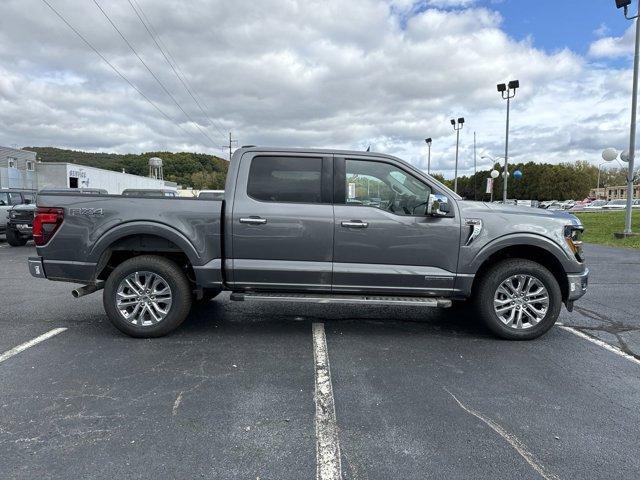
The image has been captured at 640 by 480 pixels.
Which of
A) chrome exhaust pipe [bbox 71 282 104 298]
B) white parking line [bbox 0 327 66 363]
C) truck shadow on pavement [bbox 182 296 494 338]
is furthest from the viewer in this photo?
truck shadow on pavement [bbox 182 296 494 338]

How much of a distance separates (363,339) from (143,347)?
2.29 m

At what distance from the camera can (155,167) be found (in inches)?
2960

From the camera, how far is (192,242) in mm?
4629

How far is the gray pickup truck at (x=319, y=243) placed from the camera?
15.1ft

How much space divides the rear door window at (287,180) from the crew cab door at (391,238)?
0.25 m

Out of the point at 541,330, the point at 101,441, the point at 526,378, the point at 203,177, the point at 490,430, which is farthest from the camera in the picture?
the point at 203,177

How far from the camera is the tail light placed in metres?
4.67

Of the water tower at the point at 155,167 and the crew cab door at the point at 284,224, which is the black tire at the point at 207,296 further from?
the water tower at the point at 155,167

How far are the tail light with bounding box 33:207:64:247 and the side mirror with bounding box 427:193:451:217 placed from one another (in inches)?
152

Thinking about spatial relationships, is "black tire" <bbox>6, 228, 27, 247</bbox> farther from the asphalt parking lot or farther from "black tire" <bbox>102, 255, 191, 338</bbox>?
"black tire" <bbox>102, 255, 191, 338</bbox>

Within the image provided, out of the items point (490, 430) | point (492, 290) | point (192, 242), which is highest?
point (192, 242)

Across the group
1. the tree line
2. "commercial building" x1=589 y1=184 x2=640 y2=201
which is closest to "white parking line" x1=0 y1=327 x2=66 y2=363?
the tree line

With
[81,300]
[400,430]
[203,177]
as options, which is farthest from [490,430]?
Result: [203,177]

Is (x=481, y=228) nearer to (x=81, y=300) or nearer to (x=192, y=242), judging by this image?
(x=192, y=242)
